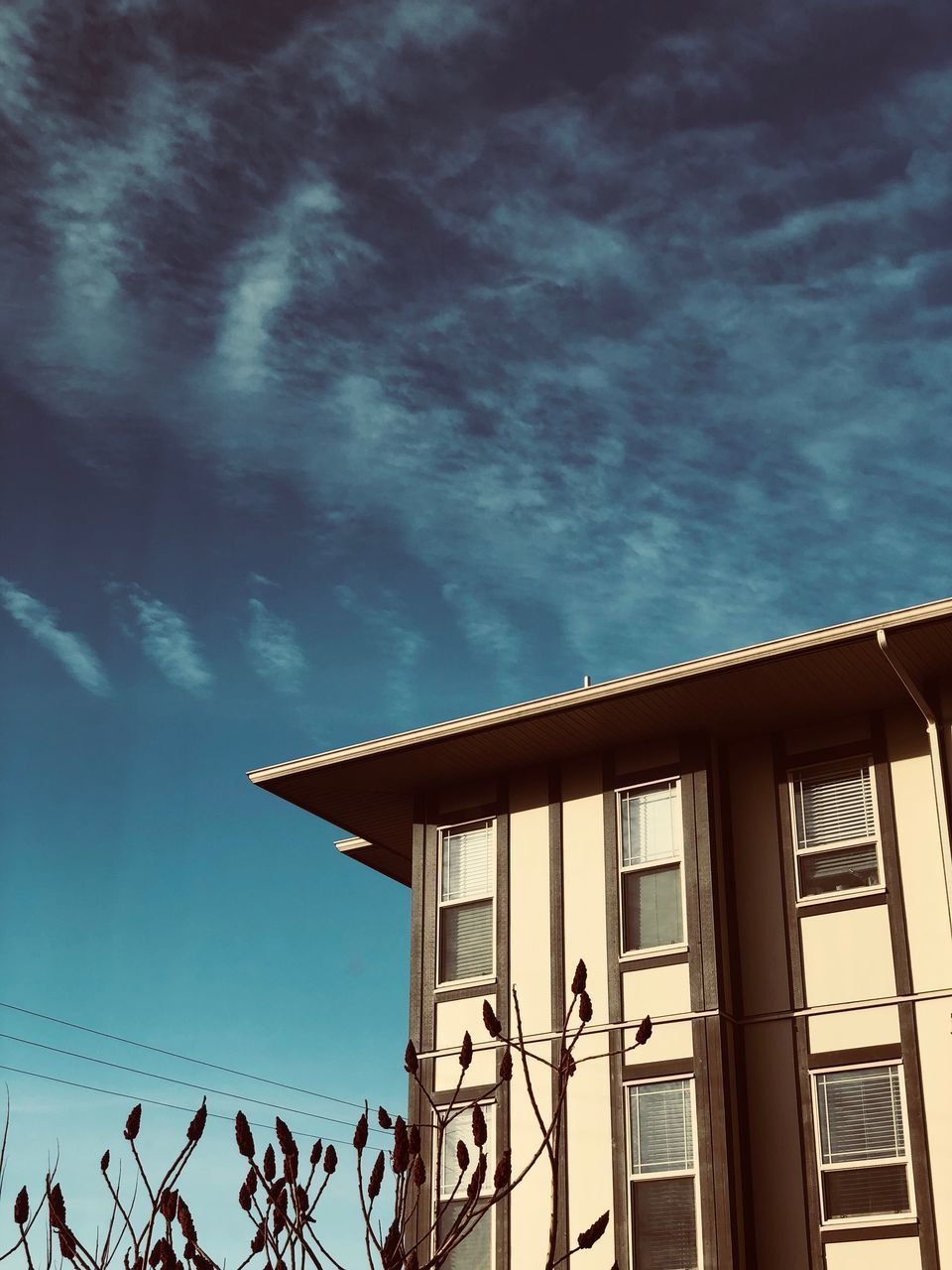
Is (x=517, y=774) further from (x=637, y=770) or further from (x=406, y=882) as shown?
(x=406, y=882)

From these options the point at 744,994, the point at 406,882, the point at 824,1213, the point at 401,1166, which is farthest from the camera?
the point at 406,882

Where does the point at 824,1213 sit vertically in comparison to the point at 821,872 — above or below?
below

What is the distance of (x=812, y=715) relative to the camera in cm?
1441

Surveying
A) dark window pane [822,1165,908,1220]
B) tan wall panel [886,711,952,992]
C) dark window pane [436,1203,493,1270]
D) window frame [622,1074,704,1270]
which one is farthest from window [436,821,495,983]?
tan wall panel [886,711,952,992]

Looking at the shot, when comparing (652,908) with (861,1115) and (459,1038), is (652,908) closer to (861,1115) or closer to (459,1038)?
(459,1038)

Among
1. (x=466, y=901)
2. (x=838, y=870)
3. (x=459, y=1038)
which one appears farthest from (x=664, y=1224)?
(x=466, y=901)

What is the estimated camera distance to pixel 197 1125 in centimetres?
320

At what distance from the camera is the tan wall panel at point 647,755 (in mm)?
14805

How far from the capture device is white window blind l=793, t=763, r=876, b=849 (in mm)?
13828

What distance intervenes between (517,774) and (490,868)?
42.0 inches

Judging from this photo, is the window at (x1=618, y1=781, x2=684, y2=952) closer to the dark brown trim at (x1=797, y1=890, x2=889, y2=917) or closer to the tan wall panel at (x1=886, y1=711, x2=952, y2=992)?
the dark brown trim at (x1=797, y1=890, x2=889, y2=917)

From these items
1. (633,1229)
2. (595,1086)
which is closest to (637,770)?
(595,1086)

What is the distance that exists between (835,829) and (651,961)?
222cm

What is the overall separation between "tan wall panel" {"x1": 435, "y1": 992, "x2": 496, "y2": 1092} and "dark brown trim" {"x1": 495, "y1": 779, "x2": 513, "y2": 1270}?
7.6 inches
